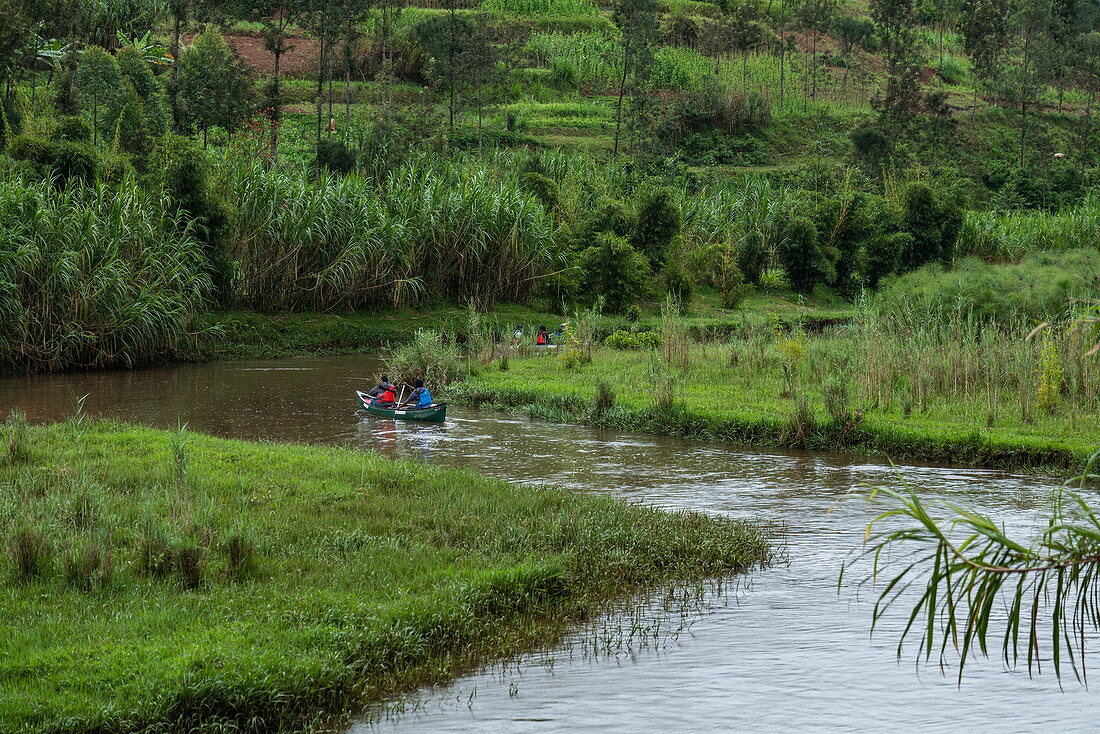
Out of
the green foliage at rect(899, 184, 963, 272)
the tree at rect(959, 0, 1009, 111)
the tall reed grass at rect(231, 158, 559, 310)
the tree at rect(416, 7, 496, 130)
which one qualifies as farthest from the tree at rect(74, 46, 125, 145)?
the tree at rect(959, 0, 1009, 111)

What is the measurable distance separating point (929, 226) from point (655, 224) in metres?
9.38

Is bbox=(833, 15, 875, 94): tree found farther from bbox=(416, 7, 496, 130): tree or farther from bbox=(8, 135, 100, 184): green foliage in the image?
bbox=(8, 135, 100, 184): green foliage

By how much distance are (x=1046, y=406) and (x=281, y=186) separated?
1658 cm

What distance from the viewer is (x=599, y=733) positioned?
527cm

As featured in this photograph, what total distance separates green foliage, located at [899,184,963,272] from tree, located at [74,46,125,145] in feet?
75.1

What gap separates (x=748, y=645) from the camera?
647cm

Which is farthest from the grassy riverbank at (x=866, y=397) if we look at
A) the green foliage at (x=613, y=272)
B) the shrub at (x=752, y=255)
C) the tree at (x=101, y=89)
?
the tree at (x=101, y=89)

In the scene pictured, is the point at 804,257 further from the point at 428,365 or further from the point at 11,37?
the point at 11,37

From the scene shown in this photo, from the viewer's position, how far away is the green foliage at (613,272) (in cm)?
2616

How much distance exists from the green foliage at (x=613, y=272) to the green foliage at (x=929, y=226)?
32.9 ft

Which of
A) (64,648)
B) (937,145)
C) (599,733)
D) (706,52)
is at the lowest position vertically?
(599,733)

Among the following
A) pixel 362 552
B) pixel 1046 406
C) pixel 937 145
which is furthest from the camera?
pixel 937 145

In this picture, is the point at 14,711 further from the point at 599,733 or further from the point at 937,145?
the point at 937,145

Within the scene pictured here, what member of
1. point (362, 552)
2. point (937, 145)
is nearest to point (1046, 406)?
point (362, 552)
